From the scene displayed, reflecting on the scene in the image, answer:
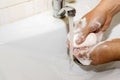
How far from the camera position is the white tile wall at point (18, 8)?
27.4 inches

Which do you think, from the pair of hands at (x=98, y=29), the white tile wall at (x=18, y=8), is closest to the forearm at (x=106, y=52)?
the pair of hands at (x=98, y=29)

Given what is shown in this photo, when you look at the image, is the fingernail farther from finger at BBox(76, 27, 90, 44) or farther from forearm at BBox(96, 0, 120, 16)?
forearm at BBox(96, 0, 120, 16)

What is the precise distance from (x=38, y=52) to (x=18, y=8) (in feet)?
0.52

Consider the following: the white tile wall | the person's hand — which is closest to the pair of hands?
the person's hand

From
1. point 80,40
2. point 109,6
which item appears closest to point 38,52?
point 80,40

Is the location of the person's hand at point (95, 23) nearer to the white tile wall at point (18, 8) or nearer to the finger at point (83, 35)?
the finger at point (83, 35)

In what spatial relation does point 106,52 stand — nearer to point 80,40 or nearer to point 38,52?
point 80,40

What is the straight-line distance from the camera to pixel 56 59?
0.77 metres

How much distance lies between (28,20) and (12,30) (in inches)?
2.9

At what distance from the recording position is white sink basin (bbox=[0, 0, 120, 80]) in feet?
2.23

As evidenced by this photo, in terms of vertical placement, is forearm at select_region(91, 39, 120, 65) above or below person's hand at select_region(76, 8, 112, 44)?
below

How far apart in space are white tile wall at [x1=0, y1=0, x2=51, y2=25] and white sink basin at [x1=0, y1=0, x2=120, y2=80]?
0.7 inches

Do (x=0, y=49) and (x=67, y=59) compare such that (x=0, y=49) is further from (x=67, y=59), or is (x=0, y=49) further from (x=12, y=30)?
(x=67, y=59)

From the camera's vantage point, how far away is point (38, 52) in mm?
736
